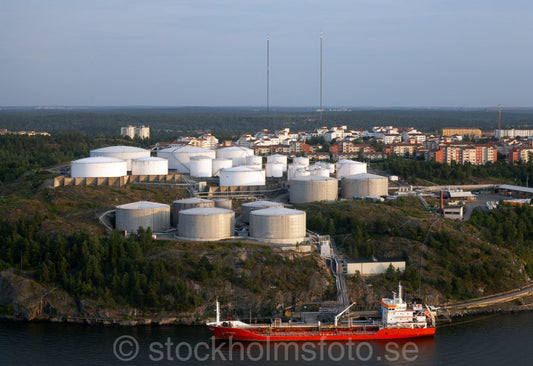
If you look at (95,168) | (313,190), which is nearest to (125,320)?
(313,190)

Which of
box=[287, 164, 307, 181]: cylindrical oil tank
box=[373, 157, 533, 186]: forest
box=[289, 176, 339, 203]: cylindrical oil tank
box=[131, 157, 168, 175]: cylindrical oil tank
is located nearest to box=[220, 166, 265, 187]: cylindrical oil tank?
box=[289, 176, 339, 203]: cylindrical oil tank

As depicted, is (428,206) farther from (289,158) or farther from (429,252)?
(289,158)

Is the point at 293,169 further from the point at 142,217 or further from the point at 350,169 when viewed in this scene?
the point at 142,217

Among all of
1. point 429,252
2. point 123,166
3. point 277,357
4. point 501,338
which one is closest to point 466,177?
point 429,252

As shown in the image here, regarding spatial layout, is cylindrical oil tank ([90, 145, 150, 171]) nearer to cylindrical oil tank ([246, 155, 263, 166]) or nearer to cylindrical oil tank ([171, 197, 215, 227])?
cylindrical oil tank ([246, 155, 263, 166])

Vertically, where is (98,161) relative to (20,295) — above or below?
above

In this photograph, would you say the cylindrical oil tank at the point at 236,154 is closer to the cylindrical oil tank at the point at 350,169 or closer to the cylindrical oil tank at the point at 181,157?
the cylindrical oil tank at the point at 181,157
